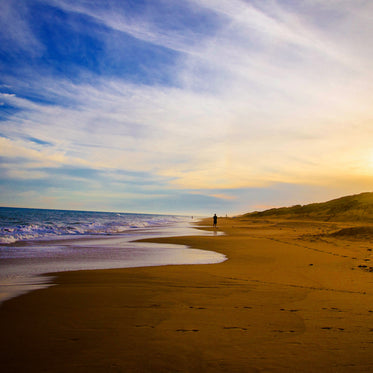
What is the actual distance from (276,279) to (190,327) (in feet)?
14.3

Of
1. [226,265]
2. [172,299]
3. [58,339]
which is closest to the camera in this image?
[58,339]

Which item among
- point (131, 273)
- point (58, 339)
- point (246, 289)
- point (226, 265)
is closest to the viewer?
point (58, 339)

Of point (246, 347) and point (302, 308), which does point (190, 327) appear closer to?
point (246, 347)

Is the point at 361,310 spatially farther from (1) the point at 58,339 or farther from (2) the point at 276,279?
(1) the point at 58,339

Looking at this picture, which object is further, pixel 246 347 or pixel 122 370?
pixel 246 347

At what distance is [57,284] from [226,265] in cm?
580

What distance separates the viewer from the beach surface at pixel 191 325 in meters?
3.28

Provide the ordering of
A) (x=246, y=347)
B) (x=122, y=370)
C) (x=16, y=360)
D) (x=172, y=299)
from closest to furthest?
(x=122, y=370), (x=16, y=360), (x=246, y=347), (x=172, y=299)

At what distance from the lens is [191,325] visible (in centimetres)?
436

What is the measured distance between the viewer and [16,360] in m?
3.32

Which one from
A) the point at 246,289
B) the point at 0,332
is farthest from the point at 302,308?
the point at 0,332

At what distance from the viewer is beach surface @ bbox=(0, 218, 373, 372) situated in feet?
10.8

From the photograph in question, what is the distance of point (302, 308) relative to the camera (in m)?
5.18

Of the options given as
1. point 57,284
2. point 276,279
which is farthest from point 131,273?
point 276,279
